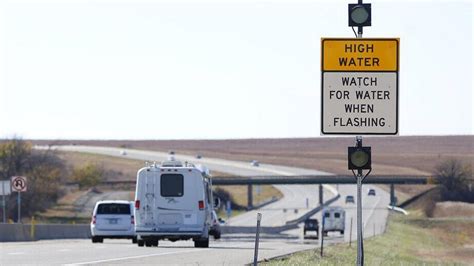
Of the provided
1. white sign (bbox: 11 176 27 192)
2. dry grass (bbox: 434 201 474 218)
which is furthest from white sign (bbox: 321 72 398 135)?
dry grass (bbox: 434 201 474 218)

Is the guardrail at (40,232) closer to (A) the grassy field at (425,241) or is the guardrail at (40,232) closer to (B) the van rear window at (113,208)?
(B) the van rear window at (113,208)

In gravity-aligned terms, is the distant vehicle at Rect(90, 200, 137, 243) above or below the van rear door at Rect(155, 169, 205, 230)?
below

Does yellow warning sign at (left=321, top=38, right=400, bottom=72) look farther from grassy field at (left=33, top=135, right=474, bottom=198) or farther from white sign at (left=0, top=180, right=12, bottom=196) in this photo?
grassy field at (left=33, top=135, right=474, bottom=198)

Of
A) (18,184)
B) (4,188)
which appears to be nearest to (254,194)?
(4,188)

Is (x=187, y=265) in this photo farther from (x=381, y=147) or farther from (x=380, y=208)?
(x=380, y=208)

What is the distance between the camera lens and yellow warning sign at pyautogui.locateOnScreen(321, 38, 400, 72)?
18.2 metres

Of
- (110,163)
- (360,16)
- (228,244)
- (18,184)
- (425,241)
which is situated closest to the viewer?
(360,16)

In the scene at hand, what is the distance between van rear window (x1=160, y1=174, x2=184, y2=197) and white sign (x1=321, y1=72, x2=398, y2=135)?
16853mm

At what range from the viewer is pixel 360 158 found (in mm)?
18125

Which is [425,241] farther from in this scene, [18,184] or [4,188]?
[18,184]

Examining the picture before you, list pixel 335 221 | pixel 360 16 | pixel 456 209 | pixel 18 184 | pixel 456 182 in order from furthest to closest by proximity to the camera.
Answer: pixel 335 221
pixel 456 182
pixel 456 209
pixel 18 184
pixel 360 16

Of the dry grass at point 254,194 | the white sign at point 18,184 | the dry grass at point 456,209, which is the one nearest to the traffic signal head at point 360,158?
the white sign at point 18,184

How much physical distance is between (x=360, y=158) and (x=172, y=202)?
17.4m

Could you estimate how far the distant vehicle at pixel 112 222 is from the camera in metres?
41.9
